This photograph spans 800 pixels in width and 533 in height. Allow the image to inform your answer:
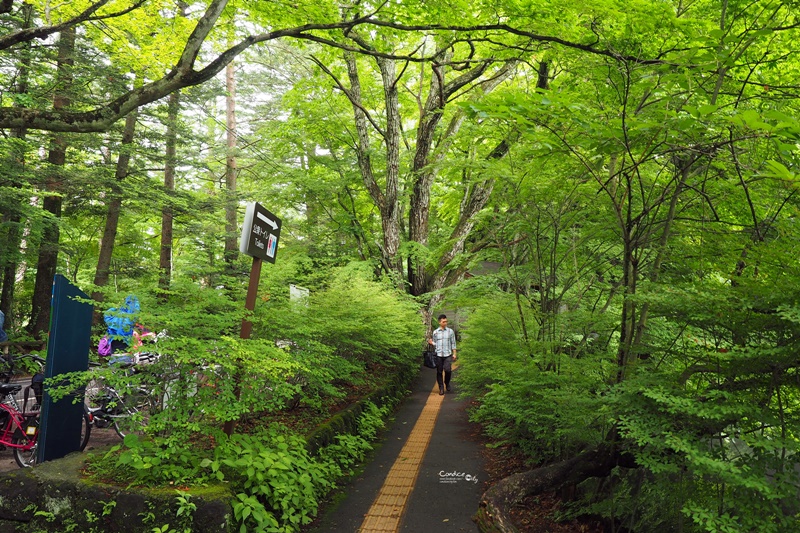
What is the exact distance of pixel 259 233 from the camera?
5.90 meters

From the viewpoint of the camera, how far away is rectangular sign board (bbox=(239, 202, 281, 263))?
5636mm

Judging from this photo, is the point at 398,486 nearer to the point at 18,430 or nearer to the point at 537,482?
the point at 537,482

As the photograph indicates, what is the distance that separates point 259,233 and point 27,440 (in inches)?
151

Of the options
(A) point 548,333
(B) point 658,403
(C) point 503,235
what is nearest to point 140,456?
(B) point 658,403

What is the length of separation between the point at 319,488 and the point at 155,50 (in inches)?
424

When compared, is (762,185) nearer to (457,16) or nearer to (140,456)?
(457,16)

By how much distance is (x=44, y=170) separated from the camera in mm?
13219

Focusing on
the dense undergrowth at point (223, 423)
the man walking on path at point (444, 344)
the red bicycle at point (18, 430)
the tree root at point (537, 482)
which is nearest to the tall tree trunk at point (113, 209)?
the red bicycle at point (18, 430)

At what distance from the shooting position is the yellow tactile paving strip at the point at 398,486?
534 centimetres

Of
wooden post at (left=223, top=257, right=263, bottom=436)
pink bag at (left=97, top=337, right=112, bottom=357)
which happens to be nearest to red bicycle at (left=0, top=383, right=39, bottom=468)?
pink bag at (left=97, top=337, right=112, bottom=357)

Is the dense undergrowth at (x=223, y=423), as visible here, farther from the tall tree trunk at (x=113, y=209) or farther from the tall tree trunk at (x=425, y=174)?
the tall tree trunk at (x=425, y=174)

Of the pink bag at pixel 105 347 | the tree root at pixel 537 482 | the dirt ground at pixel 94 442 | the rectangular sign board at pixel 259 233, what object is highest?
the rectangular sign board at pixel 259 233

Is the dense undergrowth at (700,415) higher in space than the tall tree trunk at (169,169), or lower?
lower

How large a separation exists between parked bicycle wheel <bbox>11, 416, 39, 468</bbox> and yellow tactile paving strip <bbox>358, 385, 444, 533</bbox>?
411 cm
